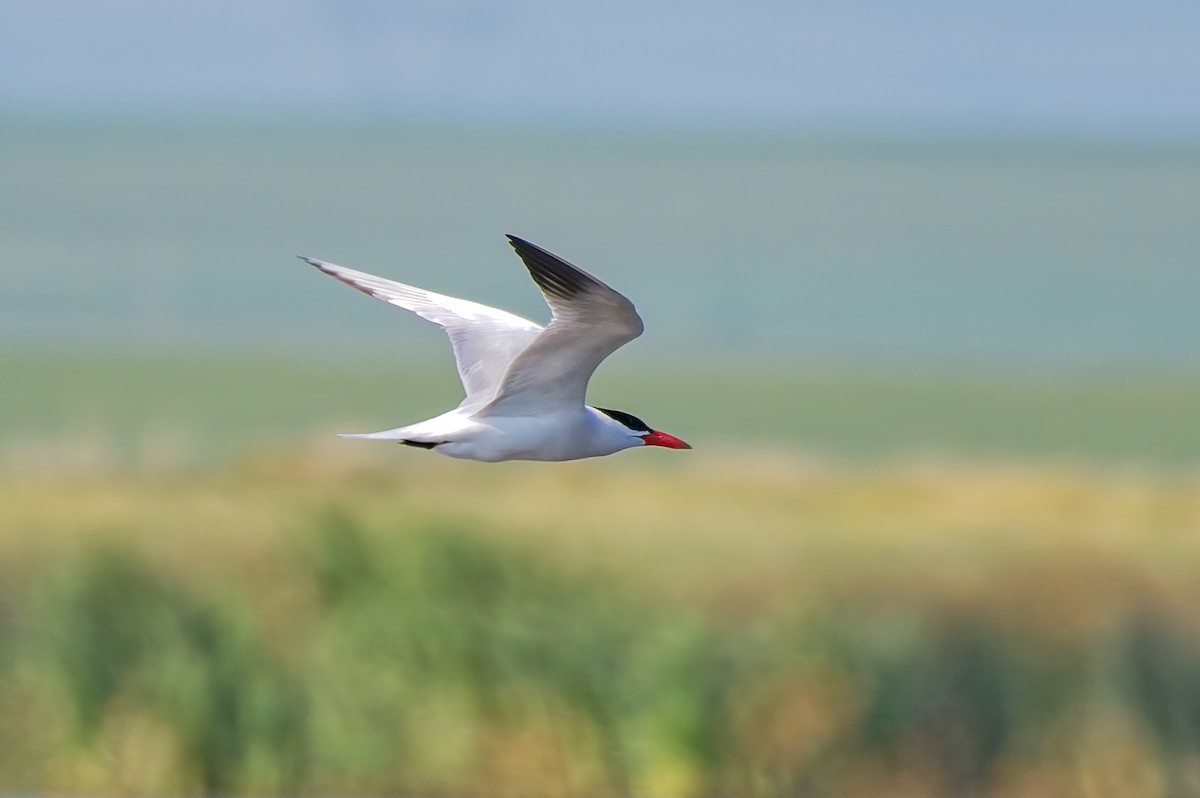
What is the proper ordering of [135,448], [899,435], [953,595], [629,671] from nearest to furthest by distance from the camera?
1. [629,671]
2. [953,595]
3. [135,448]
4. [899,435]

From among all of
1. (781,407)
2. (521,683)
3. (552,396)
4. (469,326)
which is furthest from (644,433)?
(781,407)

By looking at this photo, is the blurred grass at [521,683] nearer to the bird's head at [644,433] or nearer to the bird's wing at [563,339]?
the bird's head at [644,433]

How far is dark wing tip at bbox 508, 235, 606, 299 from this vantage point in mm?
9219

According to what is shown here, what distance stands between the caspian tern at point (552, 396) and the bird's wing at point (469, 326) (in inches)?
1.4

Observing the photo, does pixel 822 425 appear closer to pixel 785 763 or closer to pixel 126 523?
pixel 126 523

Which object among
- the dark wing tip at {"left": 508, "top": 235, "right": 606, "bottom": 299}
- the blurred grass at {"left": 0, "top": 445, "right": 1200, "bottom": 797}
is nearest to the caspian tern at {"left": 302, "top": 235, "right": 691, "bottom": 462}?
the dark wing tip at {"left": 508, "top": 235, "right": 606, "bottom": 299}

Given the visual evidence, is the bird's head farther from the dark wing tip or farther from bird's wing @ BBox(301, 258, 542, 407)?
the dark wing tip

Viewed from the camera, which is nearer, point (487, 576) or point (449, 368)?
point (487, 576)

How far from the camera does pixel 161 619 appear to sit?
15609mm

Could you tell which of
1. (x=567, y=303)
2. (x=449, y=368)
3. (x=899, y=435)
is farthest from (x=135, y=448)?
(x=449, y=368)

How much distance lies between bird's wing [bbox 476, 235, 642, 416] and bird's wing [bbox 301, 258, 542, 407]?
0.45 metres

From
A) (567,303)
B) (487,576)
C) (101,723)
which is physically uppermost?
(567,303)

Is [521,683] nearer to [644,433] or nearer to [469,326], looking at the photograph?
[469,326]

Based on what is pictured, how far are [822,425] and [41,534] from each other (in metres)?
26.1
